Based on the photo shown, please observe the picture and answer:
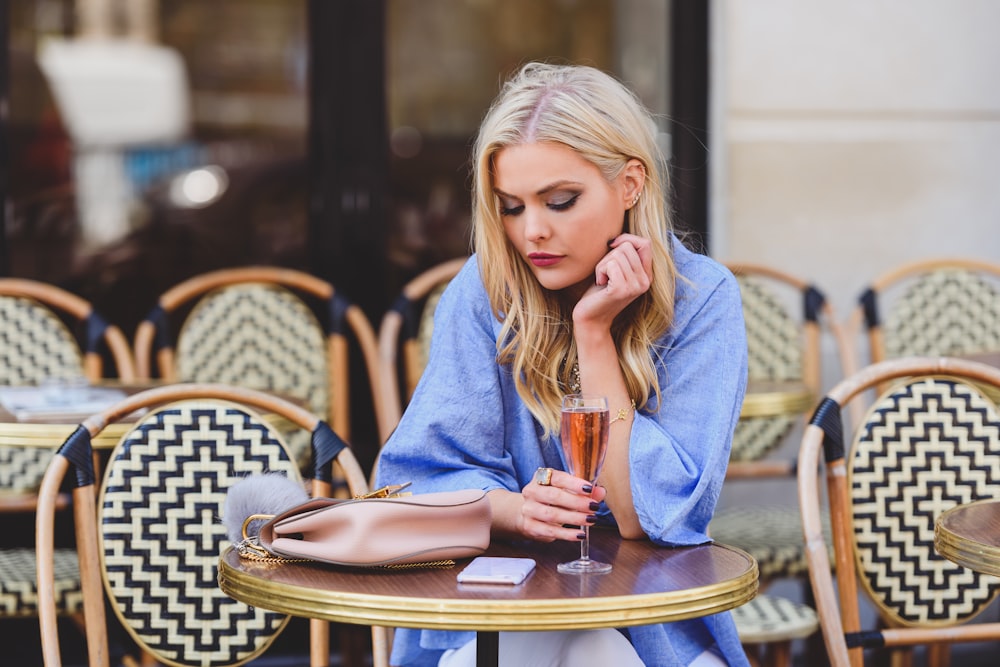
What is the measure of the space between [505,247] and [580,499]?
50cm

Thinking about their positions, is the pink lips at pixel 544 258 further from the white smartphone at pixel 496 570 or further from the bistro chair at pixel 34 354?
the bistro chair at pixel 34 354

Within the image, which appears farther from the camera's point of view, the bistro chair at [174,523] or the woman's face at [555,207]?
the bistro chair at [174,523]

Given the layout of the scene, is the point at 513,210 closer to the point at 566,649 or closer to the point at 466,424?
the point at 466,424

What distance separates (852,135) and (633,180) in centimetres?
276

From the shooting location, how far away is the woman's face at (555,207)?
6.53 feet

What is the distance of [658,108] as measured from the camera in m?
4.65

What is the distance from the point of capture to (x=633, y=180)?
6.93ft

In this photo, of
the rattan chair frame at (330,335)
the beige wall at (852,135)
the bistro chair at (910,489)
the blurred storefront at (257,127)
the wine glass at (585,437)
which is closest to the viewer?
the wine glass at (585,437)

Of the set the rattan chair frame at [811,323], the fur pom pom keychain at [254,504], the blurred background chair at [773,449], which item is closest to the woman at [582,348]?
the fur pom pom keychain at [254,504]

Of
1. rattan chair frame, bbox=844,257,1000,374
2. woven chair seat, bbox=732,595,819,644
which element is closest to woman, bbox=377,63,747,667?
woven chair seat, bbox=732,595,819,644

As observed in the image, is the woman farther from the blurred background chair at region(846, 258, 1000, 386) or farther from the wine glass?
the blurred background chair at region(846, 258, 1000, 386)

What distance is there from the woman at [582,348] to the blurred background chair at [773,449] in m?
0.84

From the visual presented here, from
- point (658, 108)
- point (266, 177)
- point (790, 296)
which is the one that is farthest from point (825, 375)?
point (266, 177)

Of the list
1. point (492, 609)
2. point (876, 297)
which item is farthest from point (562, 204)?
point (876, 297)
